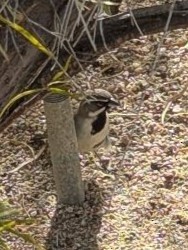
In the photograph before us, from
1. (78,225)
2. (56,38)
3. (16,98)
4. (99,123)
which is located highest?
(56,38)

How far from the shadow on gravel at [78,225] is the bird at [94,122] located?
222mm

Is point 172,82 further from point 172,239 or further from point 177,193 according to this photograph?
point 172,239

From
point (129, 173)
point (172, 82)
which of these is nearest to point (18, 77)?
point (129, 173)

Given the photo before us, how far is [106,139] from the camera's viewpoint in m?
3.65

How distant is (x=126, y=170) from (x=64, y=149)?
550mm

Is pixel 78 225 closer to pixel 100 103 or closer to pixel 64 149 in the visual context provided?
pixel 64 149

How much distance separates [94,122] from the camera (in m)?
3.55

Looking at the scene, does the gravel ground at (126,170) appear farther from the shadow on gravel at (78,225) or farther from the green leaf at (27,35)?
the green leaf at (27,35)

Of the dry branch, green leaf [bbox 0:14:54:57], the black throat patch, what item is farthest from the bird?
green leaf [bbox 0:14:54:57]

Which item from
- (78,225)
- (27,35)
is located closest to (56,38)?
(27,35)

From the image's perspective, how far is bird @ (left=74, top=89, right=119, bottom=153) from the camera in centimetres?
350

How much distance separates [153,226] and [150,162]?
1.30 feet

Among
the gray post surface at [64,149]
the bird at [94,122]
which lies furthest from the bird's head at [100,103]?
the gray post surface at [64,149]

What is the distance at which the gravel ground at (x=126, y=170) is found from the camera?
3.47 m
